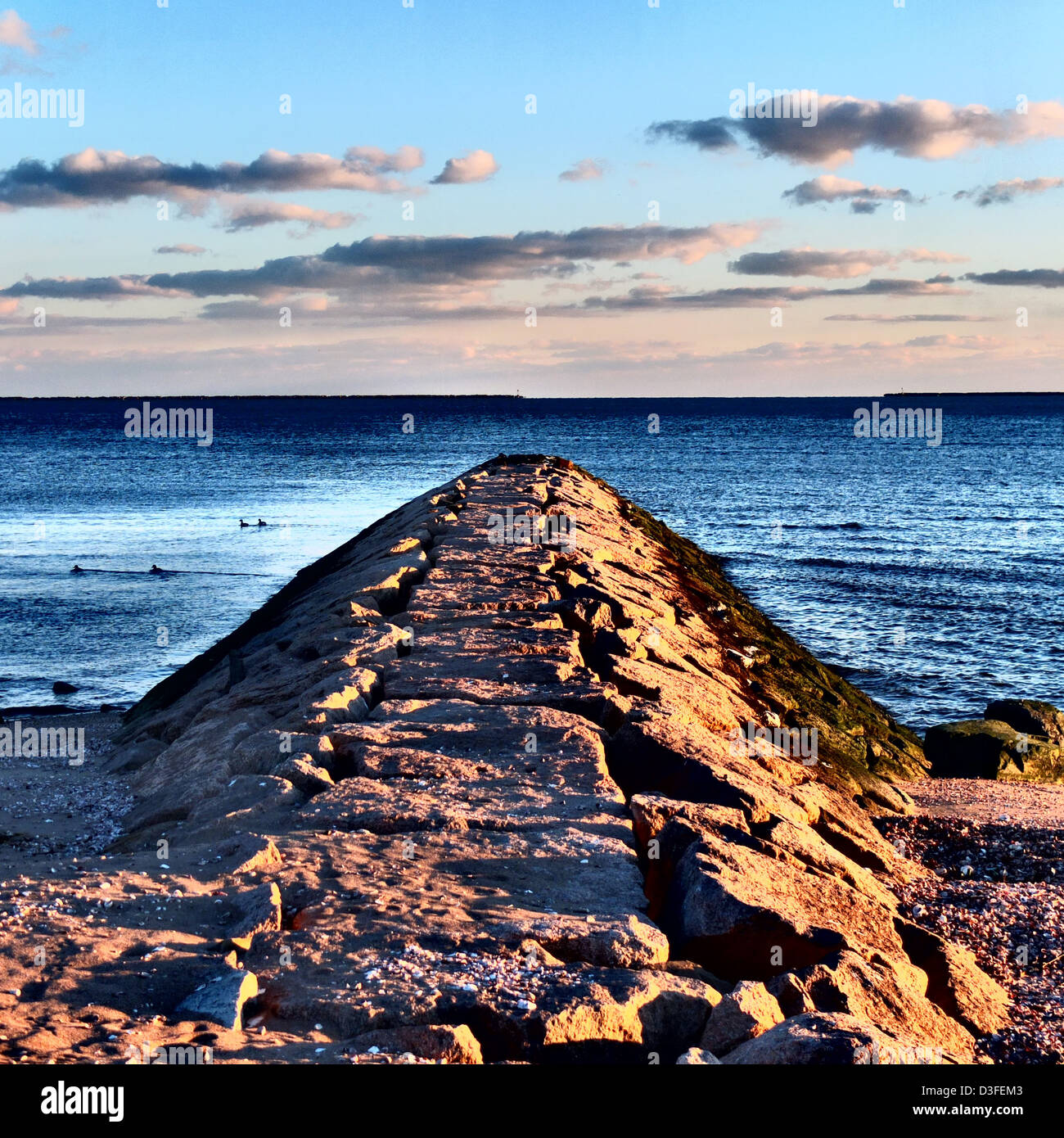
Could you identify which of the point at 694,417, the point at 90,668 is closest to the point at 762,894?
the point at 90,668

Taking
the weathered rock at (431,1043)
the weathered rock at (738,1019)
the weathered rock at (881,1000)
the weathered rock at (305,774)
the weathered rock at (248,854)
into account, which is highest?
the weathered rock at (305,774)

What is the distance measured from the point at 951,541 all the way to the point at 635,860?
27.2 metres

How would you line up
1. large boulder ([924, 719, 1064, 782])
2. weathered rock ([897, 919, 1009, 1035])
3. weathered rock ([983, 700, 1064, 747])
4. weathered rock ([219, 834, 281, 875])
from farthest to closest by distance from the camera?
weathered rock ([983, 700, 1064, 747]) → large boulder ([924, 719, 1064, 782]) → weathered rock ([897, 919, 1009, 1035]) → weathered rock ([219, 834, 281, 875])

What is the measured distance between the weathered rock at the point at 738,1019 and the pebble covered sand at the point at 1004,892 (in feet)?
4.64

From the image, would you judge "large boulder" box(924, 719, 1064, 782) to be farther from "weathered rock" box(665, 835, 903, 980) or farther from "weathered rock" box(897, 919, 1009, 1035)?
"weathered rock" box(665, 835, 903, 980)

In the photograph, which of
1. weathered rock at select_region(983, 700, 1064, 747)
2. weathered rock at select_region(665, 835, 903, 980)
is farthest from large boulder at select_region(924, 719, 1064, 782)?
weathered rock at select_region(665, 835, 903, 980)

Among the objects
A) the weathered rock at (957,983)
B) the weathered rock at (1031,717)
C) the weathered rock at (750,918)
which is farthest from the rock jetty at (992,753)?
the weathered rock at (750,918)

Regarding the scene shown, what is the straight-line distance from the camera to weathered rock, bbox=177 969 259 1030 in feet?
11.1

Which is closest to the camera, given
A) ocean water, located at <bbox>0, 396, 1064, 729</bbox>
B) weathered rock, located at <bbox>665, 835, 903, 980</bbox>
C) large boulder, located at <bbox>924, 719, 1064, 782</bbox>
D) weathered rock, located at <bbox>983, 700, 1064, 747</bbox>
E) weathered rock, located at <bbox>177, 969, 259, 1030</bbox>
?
weathered rock, located at <bbox>177, 969, 259, 1030</bbox>

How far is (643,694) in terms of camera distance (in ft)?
23.1

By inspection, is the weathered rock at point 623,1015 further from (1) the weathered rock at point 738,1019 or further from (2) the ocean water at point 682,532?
(2) the ocean water at point 682,532

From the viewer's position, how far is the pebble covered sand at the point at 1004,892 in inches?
189

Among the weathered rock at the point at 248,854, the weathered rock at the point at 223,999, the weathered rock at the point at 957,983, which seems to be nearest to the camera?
the weathered rock at the point at 223,999
